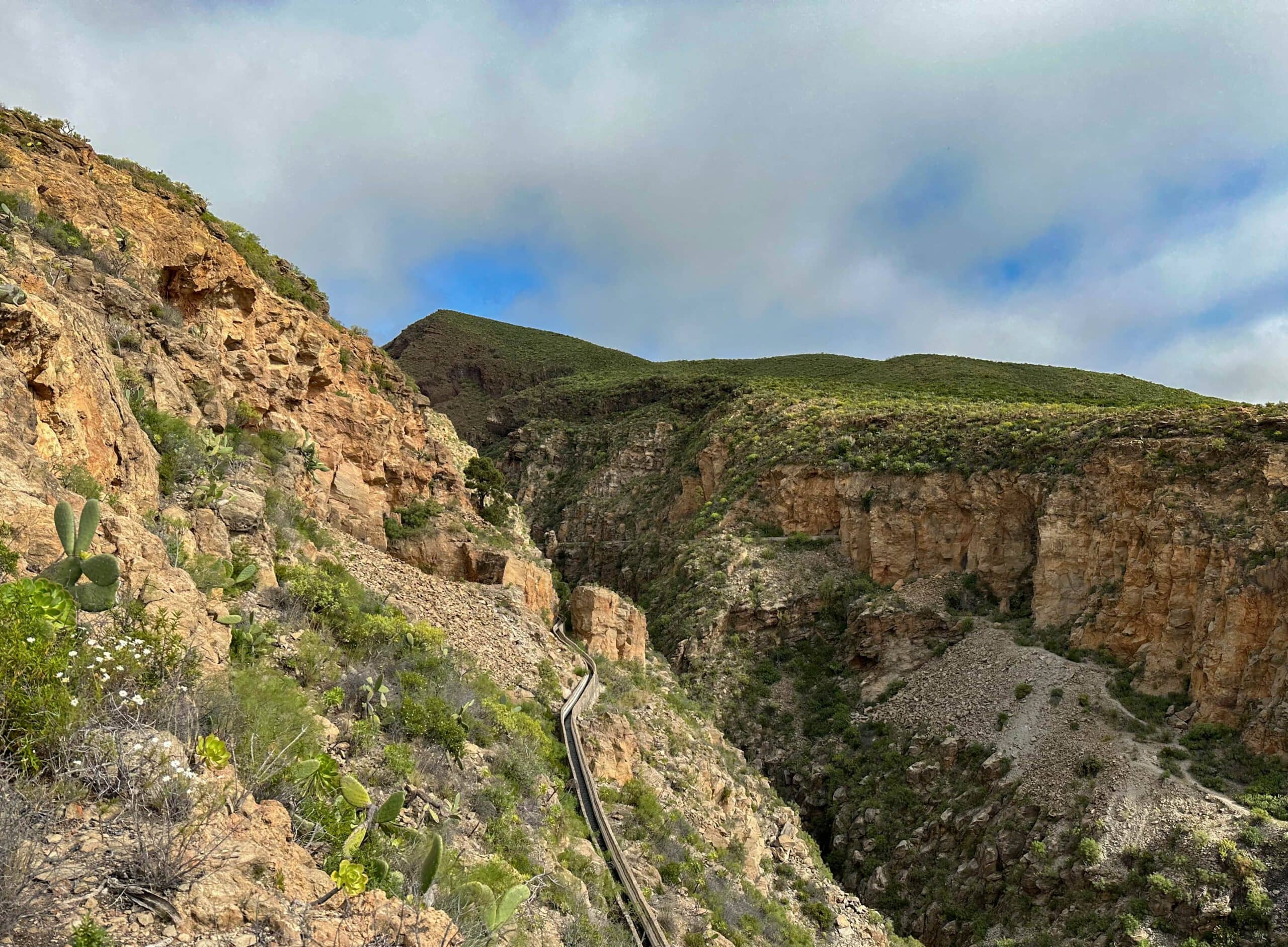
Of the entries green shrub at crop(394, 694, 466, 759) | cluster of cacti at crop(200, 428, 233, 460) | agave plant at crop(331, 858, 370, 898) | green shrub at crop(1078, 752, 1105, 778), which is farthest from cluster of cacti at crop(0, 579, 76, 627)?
green shrub at crop(1078, 752, 1105, 778)

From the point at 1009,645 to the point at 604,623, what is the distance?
16.9 meters

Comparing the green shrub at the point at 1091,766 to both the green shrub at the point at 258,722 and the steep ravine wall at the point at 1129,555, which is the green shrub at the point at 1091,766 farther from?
the green shrub at the point at 258,722

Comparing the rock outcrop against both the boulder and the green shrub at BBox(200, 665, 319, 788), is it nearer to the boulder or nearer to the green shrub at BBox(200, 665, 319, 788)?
the boulder

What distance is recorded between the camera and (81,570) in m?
5.62

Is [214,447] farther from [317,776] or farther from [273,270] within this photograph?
[273,270]

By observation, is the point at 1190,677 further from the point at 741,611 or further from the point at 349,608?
the point at 349,608

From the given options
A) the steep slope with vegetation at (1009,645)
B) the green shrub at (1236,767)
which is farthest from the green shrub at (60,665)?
the green shrub at (1236,767)

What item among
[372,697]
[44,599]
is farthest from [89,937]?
[372,697]

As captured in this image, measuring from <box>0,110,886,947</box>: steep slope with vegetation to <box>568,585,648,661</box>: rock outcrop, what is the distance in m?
1.28

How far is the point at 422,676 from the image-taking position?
11.4m

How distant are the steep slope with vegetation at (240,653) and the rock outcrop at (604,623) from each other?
1279 millimetres

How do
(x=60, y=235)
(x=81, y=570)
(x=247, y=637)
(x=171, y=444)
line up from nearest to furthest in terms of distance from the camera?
(x=81, y=570) → (x=247, y=637) → (x=171, y=444) → (x=60, y=235)

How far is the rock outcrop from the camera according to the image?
22.2m

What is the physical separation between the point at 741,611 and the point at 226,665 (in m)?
29.8
